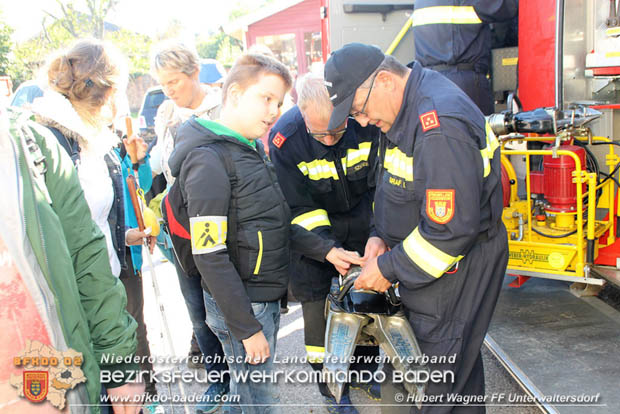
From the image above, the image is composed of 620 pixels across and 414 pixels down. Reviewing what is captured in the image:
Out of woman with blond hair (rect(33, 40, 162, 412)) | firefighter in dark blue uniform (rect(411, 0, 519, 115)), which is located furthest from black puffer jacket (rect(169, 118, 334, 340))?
firefighter in dark blue uniform (rect(411, 0, 519, 115))

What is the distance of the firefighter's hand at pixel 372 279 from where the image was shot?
2068 millimetres

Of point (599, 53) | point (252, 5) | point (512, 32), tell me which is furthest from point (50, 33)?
point (252, 5)

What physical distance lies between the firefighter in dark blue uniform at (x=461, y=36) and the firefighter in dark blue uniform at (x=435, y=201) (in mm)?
2227

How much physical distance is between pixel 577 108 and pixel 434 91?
174 centimetres

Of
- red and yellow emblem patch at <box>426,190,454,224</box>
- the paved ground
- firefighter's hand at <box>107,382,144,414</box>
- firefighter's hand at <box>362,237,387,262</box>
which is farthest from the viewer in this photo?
the paved ground

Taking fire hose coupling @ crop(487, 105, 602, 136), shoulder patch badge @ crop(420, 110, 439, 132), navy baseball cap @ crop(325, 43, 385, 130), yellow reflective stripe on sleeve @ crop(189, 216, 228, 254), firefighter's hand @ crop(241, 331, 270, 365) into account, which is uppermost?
navy baseball cap @ crop(325, 43, 385, 130)

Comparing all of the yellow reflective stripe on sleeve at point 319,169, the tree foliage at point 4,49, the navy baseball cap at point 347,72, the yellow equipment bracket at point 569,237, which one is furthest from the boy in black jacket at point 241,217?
the tree foliage at point 4,49

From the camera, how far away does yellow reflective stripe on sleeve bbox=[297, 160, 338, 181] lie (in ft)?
8.71

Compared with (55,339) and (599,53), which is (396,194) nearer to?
(55,339)

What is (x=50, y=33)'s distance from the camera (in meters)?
20.4

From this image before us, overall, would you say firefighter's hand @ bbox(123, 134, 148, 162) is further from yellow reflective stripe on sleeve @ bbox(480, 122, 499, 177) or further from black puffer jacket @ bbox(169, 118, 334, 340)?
yellow reflective stripe on sleeve @ bbox(480, 122, 499, 177)

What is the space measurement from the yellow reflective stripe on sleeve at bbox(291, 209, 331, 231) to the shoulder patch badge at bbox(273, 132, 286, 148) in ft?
1.24

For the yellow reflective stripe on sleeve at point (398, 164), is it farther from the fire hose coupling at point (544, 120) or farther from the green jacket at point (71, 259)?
the fire hose coupling at point (544, 120)

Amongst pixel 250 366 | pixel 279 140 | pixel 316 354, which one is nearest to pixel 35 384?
pixel 250 366
